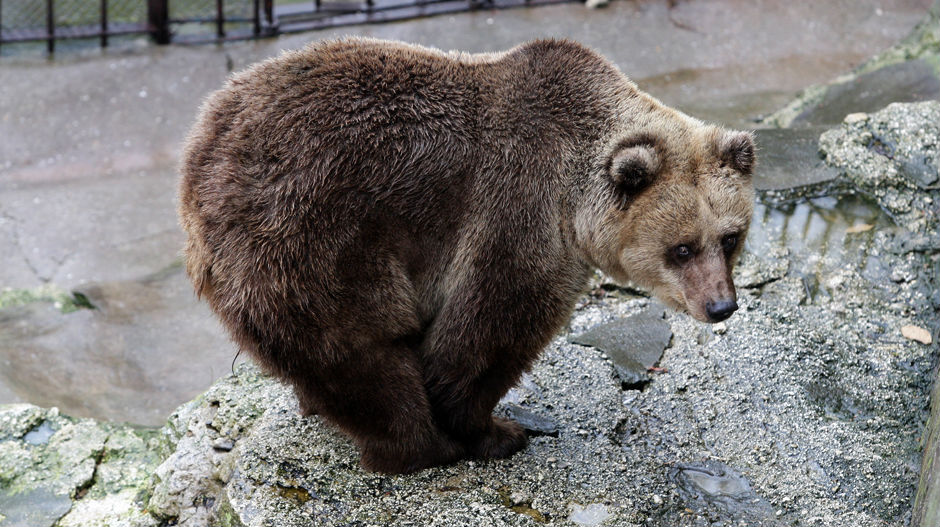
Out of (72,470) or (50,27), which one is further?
(50,27)

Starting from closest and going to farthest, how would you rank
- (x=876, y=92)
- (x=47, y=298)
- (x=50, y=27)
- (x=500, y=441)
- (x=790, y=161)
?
1. (x=500, y=441)
2. (x=790, y=161)
3. (x=47, y=298)
4. (x=876, y=92)
5. (x=50, y=27)

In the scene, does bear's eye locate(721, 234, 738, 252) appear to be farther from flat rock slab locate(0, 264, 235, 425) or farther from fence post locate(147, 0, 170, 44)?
fence post locate(147, 0, 170, 44)

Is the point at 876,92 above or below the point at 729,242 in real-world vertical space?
below

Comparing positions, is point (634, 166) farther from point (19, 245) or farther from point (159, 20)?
point (159, 20)

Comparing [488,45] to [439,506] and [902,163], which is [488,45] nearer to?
[902,163]

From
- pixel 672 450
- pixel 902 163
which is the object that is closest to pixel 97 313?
pixel 672 450

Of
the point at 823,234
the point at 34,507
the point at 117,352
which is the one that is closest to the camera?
the point at 34,507

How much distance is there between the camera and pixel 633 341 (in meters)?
6.06

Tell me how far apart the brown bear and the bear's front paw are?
5 cm

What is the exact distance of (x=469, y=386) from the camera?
16.0 feet

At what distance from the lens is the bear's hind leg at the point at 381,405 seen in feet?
15.2

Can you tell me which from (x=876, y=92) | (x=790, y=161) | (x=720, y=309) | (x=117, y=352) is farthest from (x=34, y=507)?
(x=876, y=92)

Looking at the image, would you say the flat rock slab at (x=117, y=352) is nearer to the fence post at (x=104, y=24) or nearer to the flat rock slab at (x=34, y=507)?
the flat rock slab at (x=34, y=507)

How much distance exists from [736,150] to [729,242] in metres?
0.46
